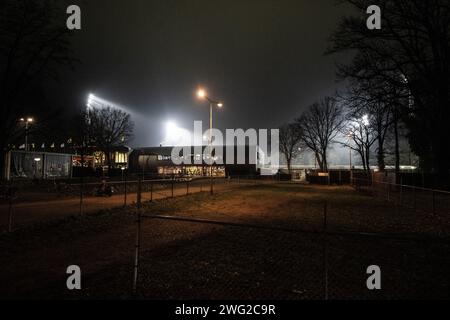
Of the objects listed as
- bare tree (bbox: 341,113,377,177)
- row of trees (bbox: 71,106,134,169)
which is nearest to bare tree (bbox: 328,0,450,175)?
bare tree (bbox: 341,113,377,177)

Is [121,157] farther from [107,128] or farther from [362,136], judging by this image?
[362,136]

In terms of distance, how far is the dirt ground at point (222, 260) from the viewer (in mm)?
5242

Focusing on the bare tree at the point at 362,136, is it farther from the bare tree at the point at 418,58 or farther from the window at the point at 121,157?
the window at the point at 121,157

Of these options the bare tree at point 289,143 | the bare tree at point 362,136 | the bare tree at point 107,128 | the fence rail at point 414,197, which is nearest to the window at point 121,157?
the bare tree at point 107,128

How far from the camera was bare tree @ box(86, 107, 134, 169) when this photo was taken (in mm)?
55812

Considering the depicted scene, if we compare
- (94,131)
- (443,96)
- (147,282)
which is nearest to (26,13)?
(147,282)

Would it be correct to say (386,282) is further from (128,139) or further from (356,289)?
(128,139)

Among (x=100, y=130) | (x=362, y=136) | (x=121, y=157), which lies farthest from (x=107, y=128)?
(x=362, y=136)

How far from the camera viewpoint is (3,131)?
906 inches

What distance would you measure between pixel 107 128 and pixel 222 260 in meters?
57.2

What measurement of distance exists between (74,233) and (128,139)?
186 ft

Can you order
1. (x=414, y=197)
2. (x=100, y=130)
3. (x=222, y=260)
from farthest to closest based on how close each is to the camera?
(x=100, y=130), (x=414, y=197), (x=222, y=260)

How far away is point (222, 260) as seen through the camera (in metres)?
7.07

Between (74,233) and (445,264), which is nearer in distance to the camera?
(445,264)
